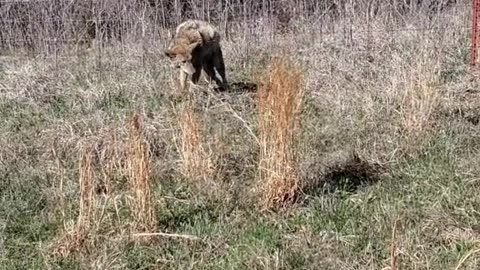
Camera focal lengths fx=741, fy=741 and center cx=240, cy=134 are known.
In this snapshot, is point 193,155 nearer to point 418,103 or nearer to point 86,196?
point 86,196

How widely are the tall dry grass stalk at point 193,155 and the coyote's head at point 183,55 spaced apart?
2152mm

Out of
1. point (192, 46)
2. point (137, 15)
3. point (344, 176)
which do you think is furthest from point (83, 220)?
point (137, 15)

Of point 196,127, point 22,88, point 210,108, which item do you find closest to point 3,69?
point 22,88

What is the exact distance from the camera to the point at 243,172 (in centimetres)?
491

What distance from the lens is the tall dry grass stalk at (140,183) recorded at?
3980mm

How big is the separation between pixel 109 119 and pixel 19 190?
1537 millimetres

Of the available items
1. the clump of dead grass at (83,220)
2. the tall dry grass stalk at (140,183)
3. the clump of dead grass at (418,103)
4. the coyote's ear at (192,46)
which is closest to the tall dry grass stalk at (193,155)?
the tall dry grass stalk at (140,183)

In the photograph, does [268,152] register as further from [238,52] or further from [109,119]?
[238,52]

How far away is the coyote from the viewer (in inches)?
269

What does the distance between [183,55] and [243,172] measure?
2208 millimetres

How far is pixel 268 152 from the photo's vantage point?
14.1 feet

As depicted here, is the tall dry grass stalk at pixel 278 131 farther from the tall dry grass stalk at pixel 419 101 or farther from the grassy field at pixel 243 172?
the tall dry grass stalk at pixel 419 101

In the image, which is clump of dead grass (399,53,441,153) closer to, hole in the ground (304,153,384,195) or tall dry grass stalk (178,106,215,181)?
hole in the ground (304,153,384,195)

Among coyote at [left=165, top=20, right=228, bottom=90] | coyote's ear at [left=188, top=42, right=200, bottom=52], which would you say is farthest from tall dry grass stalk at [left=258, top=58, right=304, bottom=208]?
coyote's ear at [left=188, top=42, right=200, bottom=52]
